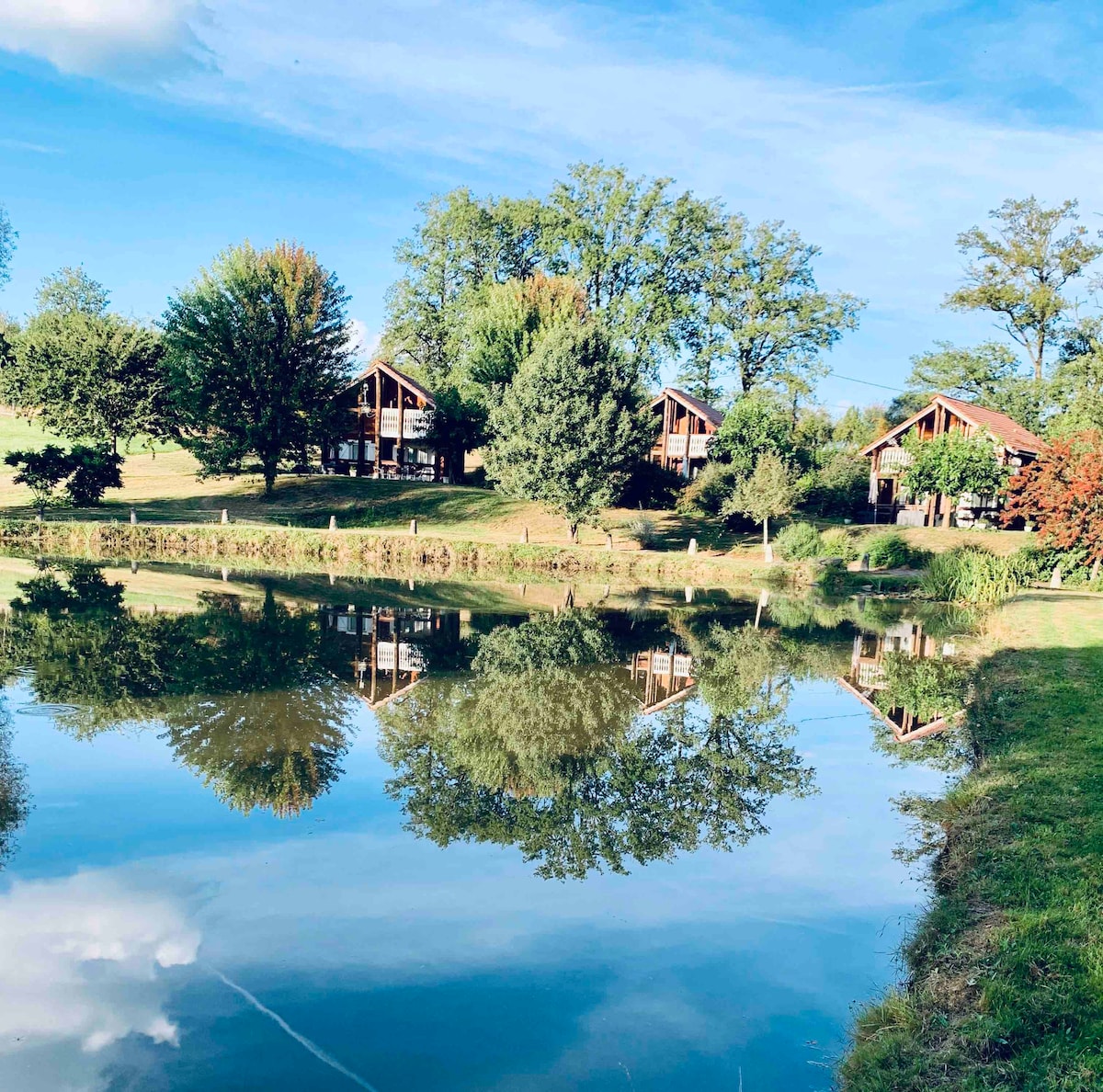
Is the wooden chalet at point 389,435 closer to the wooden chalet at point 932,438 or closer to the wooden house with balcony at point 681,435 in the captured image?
the wooden house with balcony at point 681,435

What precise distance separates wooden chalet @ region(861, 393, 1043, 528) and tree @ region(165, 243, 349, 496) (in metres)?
29.4

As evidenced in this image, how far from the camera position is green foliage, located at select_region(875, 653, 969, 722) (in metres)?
16.1

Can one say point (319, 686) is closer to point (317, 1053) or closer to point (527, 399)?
point (317, 1053)

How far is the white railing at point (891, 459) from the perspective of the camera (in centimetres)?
5056

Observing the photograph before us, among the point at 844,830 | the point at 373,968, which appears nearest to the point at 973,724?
the point at 844,830

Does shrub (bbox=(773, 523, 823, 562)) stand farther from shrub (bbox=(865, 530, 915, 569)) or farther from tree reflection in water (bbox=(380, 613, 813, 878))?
tree reflection in water (bbox=(380, 613, 813, 878))

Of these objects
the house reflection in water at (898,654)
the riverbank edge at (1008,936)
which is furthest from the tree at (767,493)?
the riverbank edge at (1008,936)

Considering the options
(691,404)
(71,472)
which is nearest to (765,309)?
(691,404)

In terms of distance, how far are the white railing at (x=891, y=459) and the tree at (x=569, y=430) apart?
1664 cm

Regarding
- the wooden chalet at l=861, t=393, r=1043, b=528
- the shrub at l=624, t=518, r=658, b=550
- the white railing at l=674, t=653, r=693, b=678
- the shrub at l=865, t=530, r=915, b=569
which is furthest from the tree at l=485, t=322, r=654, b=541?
the white railing at l=674, t=653, r=693, b=678

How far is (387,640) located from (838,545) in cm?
2448

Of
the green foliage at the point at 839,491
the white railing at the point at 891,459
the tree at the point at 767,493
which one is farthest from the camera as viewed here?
the green foliage at the point at 839,491

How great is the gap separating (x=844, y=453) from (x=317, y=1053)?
5402 centimetres

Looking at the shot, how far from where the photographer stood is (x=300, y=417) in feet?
161
